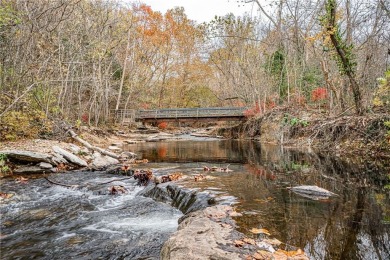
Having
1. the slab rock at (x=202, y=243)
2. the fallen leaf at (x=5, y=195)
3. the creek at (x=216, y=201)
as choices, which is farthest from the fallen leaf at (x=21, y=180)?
the slab rock at (x=202, y=243)

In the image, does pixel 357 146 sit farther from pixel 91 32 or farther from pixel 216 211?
pixel 91 32

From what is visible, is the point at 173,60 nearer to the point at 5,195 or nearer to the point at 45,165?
the point at 45,165

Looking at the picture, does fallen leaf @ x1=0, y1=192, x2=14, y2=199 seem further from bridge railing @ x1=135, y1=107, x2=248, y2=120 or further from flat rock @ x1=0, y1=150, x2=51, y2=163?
bridge railing @ x1=135, y1=107, x2=248, y2=120

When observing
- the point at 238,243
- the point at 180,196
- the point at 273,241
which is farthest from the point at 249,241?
the point at 180,196

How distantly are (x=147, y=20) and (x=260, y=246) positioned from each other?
99.2 feet

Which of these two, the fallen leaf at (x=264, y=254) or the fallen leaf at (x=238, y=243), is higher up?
the fallen leaf at (x=238, y=243)

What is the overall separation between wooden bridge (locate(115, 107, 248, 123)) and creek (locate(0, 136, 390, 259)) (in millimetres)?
17532

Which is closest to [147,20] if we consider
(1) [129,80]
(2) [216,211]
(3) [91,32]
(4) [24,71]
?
(1) [129,80]

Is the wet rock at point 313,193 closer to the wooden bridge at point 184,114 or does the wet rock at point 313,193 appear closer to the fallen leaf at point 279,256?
the fallen leaf at point 279,256

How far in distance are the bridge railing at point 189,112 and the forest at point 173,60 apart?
77.8 inches

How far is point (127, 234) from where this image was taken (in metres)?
4.35

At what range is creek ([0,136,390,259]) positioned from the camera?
352cm

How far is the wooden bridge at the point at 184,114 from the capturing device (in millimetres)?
25281

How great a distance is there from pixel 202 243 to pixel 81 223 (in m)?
2.82
